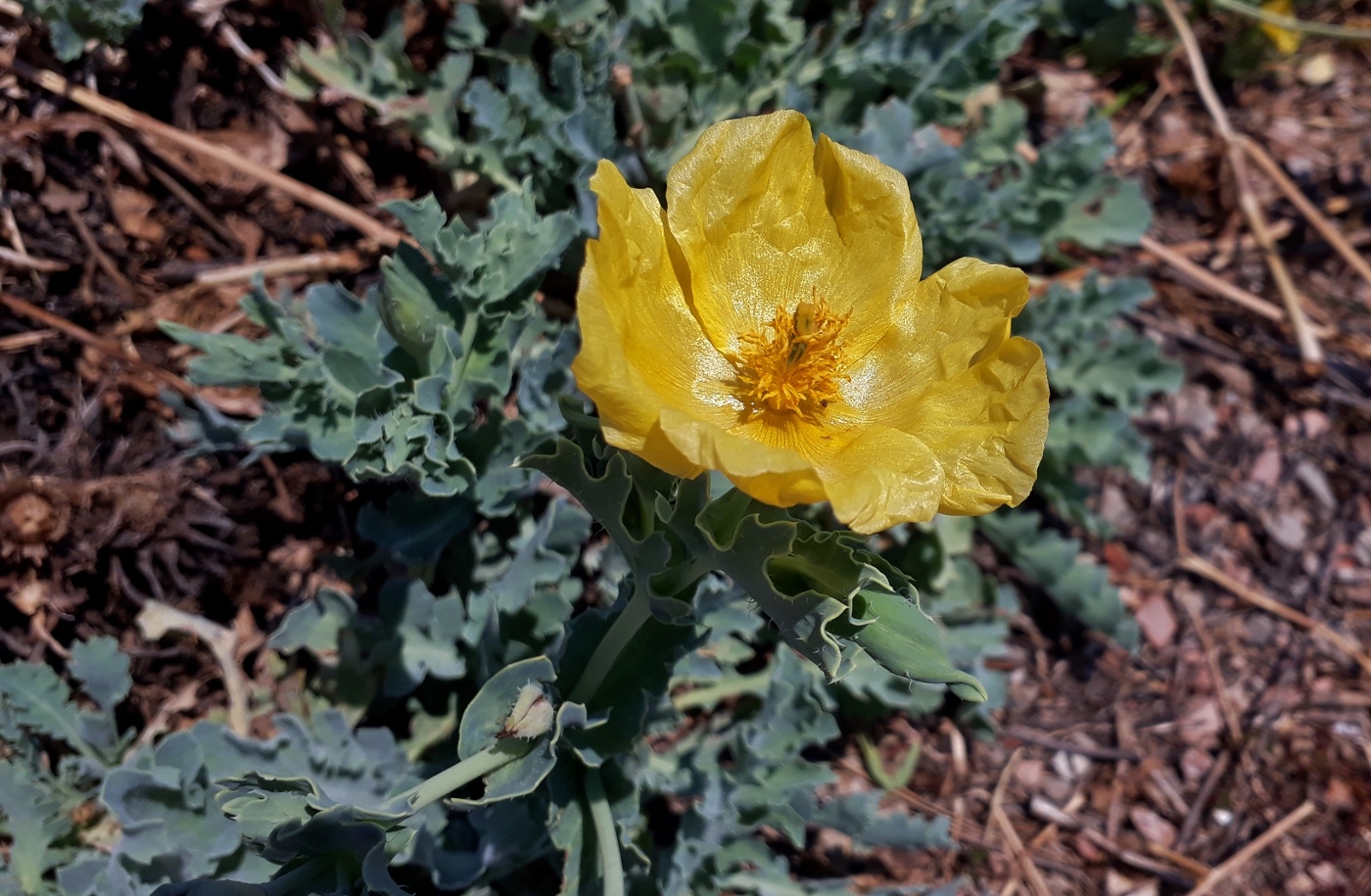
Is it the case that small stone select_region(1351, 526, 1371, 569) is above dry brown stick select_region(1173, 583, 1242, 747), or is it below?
above

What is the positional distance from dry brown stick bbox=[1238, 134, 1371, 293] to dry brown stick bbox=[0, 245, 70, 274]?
4078mm

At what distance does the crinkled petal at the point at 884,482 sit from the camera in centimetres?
146

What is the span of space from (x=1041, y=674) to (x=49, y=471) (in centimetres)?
294

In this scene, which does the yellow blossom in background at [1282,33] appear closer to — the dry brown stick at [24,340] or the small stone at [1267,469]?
the small stone at [1267,469]

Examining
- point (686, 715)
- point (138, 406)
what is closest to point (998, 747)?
point (686, 715)

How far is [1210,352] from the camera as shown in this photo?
379 centimetres

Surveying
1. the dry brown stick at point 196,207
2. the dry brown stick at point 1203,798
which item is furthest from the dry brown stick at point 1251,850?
the dry brown stick at point 196,207

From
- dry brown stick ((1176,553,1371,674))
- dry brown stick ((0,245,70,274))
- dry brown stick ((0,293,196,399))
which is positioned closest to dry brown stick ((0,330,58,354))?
dry brown stick ((0,293,196,399))

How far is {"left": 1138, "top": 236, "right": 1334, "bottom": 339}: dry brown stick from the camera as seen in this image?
3.79 meters

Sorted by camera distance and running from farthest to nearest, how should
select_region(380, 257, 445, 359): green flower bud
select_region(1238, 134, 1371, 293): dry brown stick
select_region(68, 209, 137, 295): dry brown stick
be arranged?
select_region(1238, 134, 1371, 293): dry brown stick
select_region(68, 209, 137, 295): dry brown stick
select_region(380, 257, 445, 359): green flower bud

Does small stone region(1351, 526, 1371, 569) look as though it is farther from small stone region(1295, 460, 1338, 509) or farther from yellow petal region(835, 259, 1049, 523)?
yellow petal region(835, 259, 1049, 523)

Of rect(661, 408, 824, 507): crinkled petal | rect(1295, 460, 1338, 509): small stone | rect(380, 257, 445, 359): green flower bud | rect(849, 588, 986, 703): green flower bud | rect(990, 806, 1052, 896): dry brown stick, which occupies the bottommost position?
rect(990, 806, 1052, 896): dry brown stick

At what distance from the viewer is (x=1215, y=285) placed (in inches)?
150

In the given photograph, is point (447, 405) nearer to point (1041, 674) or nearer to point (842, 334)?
point (842, 334)
